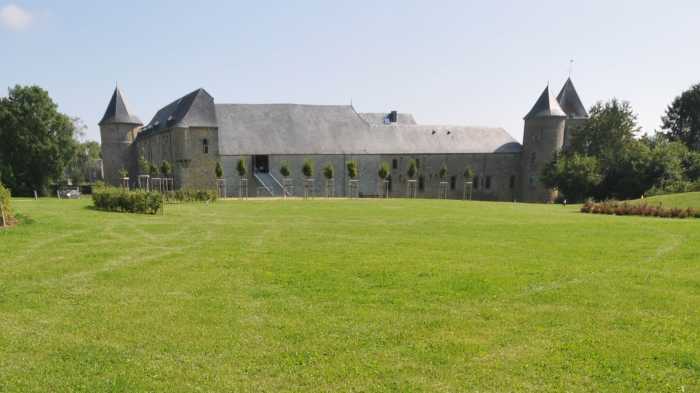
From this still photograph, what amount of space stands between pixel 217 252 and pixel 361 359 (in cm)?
613

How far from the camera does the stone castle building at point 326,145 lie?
38.4m

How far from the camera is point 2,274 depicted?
7441mm

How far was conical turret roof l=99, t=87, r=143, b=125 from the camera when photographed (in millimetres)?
44406

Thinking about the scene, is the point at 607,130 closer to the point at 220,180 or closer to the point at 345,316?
the point at 220,180

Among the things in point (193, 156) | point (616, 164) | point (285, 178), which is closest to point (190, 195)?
point (193, 156)

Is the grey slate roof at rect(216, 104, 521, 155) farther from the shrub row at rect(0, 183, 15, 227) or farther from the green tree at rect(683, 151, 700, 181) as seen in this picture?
the shrub row at rect(0, 183, 15, 227)

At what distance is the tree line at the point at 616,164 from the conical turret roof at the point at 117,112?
139 ft

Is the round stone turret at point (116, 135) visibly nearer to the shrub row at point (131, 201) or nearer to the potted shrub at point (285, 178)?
the potted shrub at point (285, 178)

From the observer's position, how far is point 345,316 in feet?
18.8

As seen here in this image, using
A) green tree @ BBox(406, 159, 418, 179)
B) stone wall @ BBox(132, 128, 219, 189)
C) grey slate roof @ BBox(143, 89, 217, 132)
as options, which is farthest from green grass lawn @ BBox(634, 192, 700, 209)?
grey slate roof @ BBox(143, 89, 217, 132)

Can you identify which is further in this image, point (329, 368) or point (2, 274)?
point (2, 274)

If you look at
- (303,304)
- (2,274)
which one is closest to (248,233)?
(2,274)

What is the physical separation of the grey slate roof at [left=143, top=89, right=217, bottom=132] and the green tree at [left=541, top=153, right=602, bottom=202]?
3054cm

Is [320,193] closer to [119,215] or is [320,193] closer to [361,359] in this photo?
[119,215]
